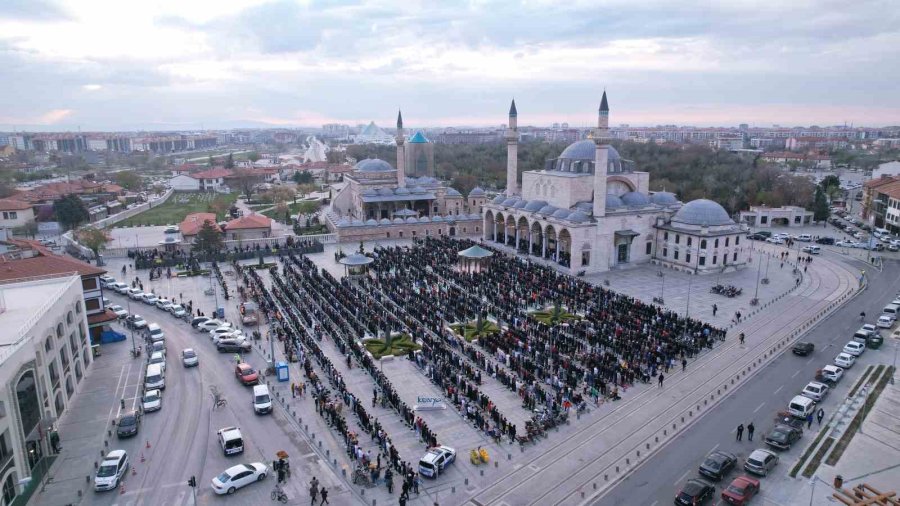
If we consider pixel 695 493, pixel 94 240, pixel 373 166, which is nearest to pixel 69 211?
pixel 94 240

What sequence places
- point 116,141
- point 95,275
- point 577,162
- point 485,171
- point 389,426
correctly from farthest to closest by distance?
point 116,141 → point 485,171 → point 577,162 → point 95,275 → point 389,426

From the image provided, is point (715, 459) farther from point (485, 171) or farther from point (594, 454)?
point (485, 171)

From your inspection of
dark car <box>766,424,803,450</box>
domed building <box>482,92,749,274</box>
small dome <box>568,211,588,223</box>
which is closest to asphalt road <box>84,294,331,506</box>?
dark car <box>766,424,803,450</box>

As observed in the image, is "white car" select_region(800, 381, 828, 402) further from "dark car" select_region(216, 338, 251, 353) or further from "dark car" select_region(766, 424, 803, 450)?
"dark car" select_region(216, 338, 251, 353)

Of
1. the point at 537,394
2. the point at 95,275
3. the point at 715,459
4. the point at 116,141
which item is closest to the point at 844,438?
the point at 715,459

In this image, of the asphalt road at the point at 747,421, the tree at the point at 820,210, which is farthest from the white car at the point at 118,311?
the tree at the point at 820,210
